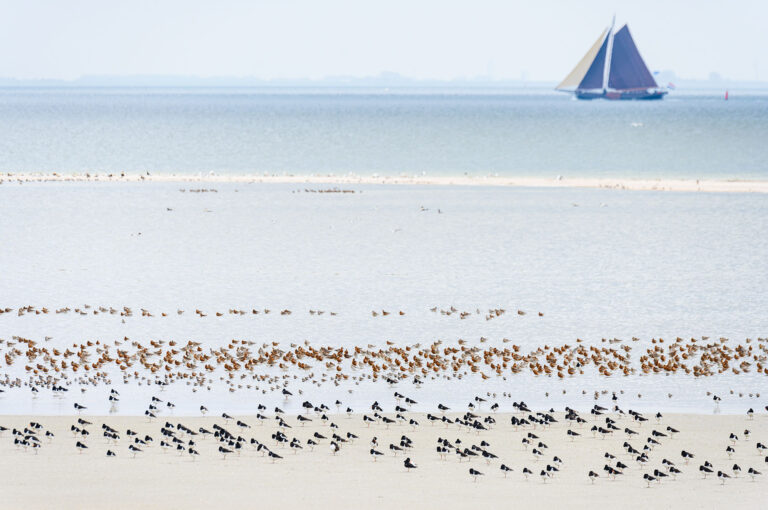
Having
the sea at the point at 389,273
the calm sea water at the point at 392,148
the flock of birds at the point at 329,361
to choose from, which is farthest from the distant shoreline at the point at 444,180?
the flock of birds at the point at 329,361

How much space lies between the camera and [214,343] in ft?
106

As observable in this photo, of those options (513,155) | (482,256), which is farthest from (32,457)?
(513,155)

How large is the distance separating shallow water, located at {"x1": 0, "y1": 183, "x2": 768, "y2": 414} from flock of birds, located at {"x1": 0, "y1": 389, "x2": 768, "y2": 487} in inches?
54.6

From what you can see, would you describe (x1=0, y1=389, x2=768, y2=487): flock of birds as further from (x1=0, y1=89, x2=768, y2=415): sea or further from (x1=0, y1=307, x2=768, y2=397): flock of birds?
(x1=0, y1=307, x2=768, y2=397): flock of birds

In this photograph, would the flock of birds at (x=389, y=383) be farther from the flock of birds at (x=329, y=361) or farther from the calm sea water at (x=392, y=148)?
the calm sea water at (x=392, y=148)

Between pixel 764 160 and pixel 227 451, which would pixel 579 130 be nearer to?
pixel 764 160

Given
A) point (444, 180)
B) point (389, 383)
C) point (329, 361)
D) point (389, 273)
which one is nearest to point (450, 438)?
point (389, 383)

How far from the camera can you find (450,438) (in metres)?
23.7

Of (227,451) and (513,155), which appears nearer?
(227,451)

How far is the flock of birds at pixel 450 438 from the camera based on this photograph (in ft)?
71.7

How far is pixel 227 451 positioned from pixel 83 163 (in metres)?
90.2

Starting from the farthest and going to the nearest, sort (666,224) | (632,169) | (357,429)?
(632,169) → (666,224) → (357,429)

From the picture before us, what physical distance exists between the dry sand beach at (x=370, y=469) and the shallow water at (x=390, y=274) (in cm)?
205

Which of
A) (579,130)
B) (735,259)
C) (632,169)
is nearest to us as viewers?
(735,259)
